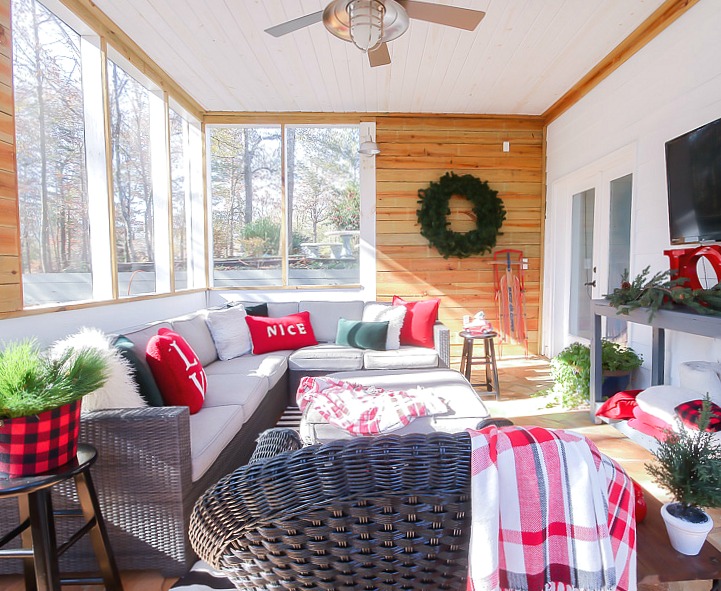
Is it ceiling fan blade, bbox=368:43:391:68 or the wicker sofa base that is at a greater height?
ceiling fan blade, bbox=368:43:391:68

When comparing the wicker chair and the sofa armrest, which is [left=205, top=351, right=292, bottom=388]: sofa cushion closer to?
the sofa armrest

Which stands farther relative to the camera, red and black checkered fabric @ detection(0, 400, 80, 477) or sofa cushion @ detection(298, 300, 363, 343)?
sofa cushion @ detection(298, 300, 363, 343)

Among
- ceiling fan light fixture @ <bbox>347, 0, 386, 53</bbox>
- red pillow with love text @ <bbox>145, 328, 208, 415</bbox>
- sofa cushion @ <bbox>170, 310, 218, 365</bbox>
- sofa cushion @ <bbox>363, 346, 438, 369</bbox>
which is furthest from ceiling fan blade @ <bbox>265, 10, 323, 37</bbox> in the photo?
sofa cushion @ <bbox>363, 346, 438, 369</bbox>

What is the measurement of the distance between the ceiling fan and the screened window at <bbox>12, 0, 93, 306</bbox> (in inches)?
53.0

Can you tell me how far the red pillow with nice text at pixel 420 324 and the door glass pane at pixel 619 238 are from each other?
1.61m

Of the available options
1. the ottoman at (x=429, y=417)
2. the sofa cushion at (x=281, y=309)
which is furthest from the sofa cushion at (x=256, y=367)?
the sofa cushion at (x=281, y=309)

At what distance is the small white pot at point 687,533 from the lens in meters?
1.05

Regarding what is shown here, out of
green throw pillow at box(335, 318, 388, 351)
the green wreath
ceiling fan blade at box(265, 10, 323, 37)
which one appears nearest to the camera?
ceiling fan blade at box(265, 10, 323, 37)

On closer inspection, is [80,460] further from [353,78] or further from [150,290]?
[353,78]

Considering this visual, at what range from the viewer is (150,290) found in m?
3.53

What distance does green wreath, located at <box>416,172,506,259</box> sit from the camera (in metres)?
4.63

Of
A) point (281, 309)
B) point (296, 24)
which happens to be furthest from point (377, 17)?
point (281, 309)

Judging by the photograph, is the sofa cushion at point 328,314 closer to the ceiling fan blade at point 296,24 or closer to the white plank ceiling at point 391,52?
the white plank ceiling at point 391,52

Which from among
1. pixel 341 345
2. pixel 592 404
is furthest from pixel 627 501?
pixel 341 345
